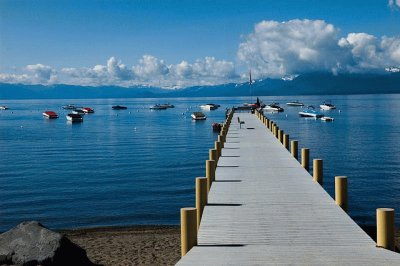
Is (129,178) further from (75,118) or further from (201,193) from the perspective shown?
(75,118)

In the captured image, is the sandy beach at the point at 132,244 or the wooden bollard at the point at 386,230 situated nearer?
the wooden bollard at the point at 386,230

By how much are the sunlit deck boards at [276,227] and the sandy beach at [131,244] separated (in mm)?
2489

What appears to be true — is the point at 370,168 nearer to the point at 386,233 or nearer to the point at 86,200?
the point at 86,200

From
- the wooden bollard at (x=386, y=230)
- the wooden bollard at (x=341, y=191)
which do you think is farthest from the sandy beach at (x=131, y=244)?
the wooden bollard at (x=386, y=230)

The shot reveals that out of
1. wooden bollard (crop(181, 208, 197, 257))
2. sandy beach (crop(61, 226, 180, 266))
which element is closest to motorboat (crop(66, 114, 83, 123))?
sandy beach (crop(61, 226, 180, 266))

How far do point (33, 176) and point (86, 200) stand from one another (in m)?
10.1

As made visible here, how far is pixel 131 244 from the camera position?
61.8 feet

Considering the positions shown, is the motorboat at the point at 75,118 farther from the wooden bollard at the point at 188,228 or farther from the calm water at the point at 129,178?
the wooden bollard at the point at 188,228

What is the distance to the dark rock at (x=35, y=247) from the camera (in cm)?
1243

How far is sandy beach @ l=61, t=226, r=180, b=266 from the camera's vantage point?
1670 centimetres

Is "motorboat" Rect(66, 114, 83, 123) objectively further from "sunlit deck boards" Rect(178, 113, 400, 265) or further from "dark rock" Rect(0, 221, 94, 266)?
"dark rock" Rect(0, 221, 94, 266)

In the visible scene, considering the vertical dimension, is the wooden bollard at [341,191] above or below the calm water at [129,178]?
above

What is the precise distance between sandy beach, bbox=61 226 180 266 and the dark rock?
11.7 feet

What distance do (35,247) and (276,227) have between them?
19.4 ft
